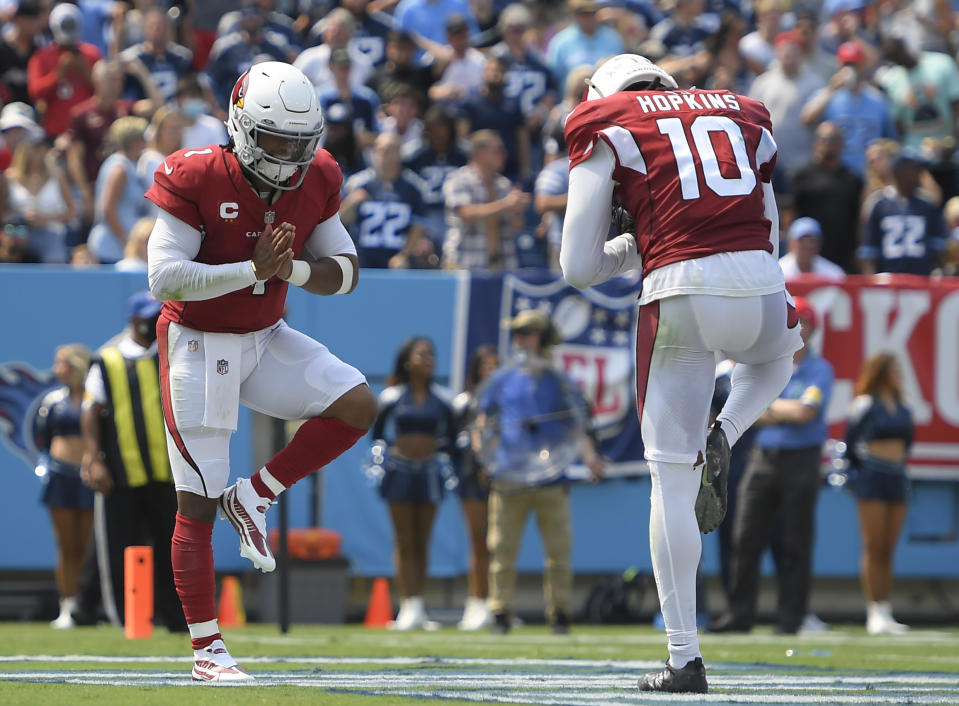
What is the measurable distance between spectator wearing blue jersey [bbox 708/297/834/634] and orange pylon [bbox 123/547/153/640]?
3613 millimetres

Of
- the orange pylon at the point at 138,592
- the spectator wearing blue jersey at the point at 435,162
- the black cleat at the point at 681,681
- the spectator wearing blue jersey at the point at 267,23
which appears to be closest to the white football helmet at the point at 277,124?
the black cleat at the point at 681,681

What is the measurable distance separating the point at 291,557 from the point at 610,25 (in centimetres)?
623

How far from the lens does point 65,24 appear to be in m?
13.5

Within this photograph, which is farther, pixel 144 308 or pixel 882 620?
pixel 882 620

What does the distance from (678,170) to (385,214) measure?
7.15 m

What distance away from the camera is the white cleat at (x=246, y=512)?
5.71m

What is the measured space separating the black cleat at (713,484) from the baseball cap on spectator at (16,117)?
338 inches

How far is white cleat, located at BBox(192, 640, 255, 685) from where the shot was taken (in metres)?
5.39

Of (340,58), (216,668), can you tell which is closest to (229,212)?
(216,668)

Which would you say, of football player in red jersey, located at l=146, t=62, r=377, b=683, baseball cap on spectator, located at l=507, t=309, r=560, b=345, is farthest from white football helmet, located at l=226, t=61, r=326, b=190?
baseball cap on spectator, located at l=507, t=309, r=560, b=345

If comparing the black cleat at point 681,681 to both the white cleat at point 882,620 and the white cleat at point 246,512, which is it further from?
the white cleat at point 882,620

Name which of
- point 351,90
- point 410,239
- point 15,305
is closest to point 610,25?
point 351,90

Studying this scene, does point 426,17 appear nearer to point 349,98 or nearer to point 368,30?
point 368,30

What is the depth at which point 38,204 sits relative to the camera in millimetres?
12078
